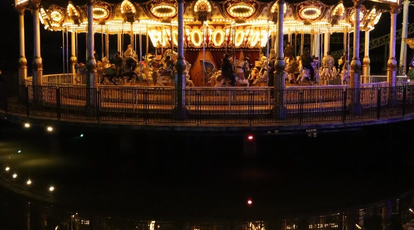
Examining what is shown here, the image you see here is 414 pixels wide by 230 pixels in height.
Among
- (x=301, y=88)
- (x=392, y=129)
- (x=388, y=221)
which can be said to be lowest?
(x=388, y=221)

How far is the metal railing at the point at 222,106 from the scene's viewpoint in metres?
17.0

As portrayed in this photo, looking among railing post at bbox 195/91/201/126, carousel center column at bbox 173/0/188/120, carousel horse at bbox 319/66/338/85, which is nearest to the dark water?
railing post at bbox 195/91/201/126

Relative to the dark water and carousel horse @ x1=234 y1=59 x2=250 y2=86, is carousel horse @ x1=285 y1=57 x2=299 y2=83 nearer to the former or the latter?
carousel horse @ x1=234 y1=59 x2=250 y2=86

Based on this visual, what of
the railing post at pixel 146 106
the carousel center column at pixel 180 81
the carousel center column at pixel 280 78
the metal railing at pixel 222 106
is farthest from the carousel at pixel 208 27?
the railing post at pixel 146 106

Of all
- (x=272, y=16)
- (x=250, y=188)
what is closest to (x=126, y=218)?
(x=250, y=188)

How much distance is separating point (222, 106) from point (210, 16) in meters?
3.43

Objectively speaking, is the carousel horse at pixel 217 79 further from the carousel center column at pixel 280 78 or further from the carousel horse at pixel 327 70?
the carousel horse at pixel 327 70

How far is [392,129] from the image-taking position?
813 inches

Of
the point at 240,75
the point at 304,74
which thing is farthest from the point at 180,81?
the point at 304,74

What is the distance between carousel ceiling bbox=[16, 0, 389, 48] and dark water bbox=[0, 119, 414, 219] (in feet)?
13.9

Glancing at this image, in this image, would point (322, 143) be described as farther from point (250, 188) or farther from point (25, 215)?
point (25, 215)

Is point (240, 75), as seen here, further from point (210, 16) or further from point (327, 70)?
point (327, 70)

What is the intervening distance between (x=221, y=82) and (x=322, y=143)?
4.38m

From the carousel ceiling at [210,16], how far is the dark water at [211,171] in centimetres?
425
